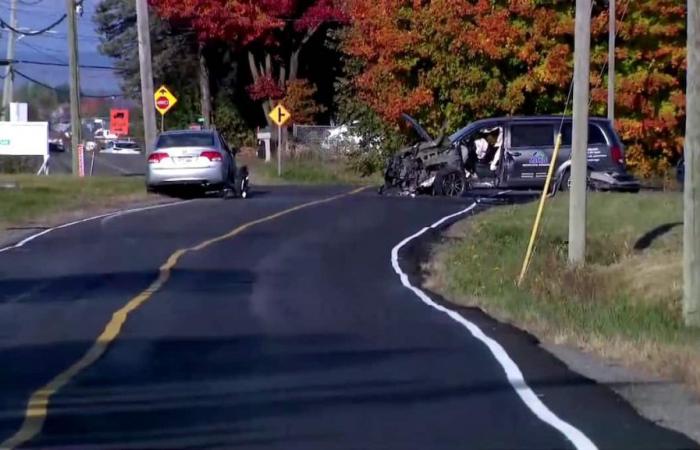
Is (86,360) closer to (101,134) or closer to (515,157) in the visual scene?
(515,157)

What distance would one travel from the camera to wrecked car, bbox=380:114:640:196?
97.7 feet

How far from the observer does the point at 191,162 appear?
100 ft

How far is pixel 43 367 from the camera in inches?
476

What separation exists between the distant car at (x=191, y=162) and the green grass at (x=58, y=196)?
0.98m

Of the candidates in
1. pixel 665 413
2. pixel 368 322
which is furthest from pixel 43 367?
pixel 665 413

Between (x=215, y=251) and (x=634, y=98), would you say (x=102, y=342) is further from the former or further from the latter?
(x=634, y=98)

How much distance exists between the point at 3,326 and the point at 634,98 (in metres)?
32.5

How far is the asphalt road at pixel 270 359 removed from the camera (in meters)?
9.48

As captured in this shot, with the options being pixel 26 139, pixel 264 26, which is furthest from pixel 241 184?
pixel 264 26

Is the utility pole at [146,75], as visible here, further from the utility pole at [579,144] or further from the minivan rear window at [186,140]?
the utility pole at [579,144]

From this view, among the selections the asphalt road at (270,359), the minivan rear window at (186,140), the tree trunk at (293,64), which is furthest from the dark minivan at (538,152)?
the tree trunk at (293,64)

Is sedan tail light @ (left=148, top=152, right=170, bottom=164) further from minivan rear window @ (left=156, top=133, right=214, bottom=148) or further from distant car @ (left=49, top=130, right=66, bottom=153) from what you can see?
distant car @ (left=49, top=130, right=66, bottom=153)

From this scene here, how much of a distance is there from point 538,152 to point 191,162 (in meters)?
7.42

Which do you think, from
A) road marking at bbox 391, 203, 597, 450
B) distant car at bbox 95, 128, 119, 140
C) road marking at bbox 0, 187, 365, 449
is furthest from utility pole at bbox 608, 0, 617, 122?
distant car at bbox 95, 128, 119, 140
